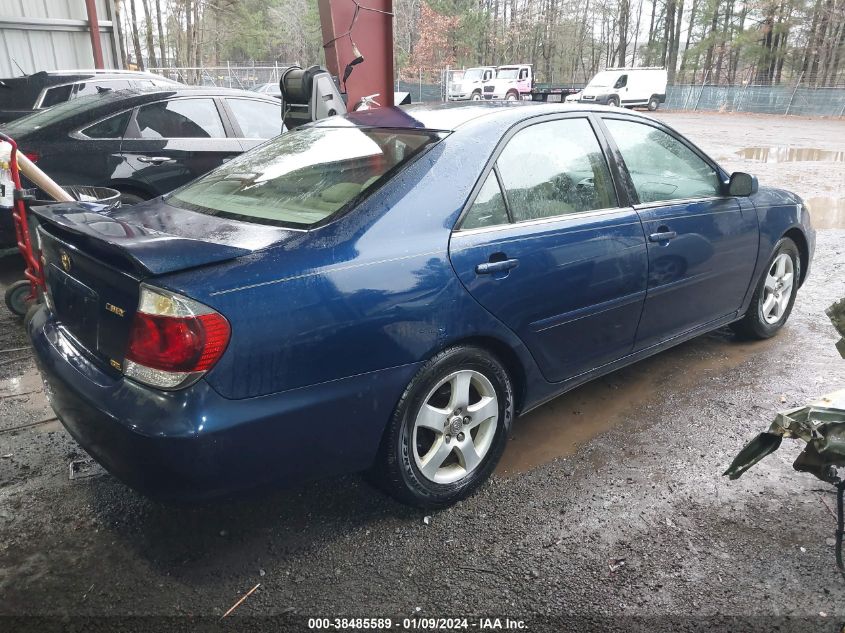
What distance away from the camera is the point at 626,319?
3.29 metres

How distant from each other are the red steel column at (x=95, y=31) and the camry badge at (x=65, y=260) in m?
12.2

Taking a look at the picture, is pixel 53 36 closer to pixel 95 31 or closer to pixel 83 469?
pixel 95 31

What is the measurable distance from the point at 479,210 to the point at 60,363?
170 centimetres

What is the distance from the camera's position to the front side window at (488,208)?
265 centimetres

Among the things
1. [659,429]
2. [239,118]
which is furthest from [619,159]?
[239,118]

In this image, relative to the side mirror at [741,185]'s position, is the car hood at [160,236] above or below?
above

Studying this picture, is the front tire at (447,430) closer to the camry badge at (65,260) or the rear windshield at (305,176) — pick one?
the rear windshield at (305,176)

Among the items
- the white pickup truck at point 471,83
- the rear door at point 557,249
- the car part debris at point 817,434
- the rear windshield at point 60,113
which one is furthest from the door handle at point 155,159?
the white pickup truck at point 471,83

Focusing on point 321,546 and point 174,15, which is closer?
point 321,546

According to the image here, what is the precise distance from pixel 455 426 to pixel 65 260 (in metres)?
1.61

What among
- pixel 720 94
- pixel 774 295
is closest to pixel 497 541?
pixel 774 295

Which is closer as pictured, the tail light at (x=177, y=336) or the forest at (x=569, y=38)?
the tail light at (x=177, y=336)

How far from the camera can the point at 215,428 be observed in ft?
6.52

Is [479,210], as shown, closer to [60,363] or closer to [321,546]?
[321,546]
